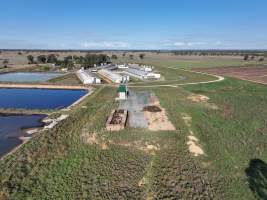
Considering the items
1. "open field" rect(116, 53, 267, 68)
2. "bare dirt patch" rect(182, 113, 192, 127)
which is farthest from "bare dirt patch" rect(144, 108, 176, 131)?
"open field" rect(116, 53, 267, 68)

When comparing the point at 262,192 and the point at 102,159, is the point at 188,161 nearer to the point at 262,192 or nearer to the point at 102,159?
the point at 262,192

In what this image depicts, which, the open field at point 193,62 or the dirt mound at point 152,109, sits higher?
the open field at point 193,62

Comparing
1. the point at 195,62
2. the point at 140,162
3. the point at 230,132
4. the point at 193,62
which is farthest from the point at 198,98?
the point at 195,62

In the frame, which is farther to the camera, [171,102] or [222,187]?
[171,102]

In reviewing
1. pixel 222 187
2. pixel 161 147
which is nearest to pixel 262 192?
pixel 222 187

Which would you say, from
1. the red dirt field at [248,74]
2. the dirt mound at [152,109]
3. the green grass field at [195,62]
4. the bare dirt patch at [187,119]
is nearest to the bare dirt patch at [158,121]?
the dirt mound at [152,109]

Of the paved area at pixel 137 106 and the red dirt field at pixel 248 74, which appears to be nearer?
the paved area at pixel 137 106

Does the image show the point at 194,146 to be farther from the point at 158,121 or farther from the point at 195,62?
the point at 195,62

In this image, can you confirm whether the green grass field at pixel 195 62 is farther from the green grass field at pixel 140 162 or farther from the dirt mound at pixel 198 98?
the green grass field at pixel 140 162
